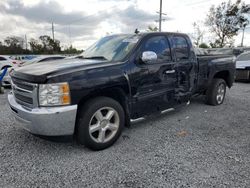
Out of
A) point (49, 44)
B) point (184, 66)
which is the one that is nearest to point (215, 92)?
point (184, 66)

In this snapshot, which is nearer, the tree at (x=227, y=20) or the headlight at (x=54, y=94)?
the headlight at (x=54, y=94)

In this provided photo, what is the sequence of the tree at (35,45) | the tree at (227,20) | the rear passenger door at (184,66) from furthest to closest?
the tree at (35,45) < the tree at (227,20) < the rear passenger door at (184,66)

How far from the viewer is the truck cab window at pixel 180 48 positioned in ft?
14.4

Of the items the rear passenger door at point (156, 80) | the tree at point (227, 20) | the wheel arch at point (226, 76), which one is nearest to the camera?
the rear passenger door at point (156, 80)

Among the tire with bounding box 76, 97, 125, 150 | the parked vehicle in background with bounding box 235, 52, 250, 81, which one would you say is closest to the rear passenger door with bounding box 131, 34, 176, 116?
the tire with bounding box 76, 97, 125, 150

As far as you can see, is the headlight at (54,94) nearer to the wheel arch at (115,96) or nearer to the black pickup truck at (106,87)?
the black pickup truck at (106,87)

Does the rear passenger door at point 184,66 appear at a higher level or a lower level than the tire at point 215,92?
higher

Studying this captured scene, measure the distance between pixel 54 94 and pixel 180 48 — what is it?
2.99 meters

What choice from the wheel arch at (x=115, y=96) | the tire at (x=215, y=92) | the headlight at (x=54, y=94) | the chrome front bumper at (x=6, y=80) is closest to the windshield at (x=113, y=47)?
the wheel arch at (x=115, y=96)

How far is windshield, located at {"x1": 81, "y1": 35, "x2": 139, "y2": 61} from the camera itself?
364 centimetres

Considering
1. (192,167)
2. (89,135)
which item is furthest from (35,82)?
(192,167)

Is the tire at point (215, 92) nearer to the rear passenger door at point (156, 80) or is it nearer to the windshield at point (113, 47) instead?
the rear passenger door at point (156, 80)

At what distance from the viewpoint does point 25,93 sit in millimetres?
2957

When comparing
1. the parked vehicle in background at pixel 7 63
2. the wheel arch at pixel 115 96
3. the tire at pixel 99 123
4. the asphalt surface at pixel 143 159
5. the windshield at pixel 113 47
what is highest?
the windshield at pixel 113 47
